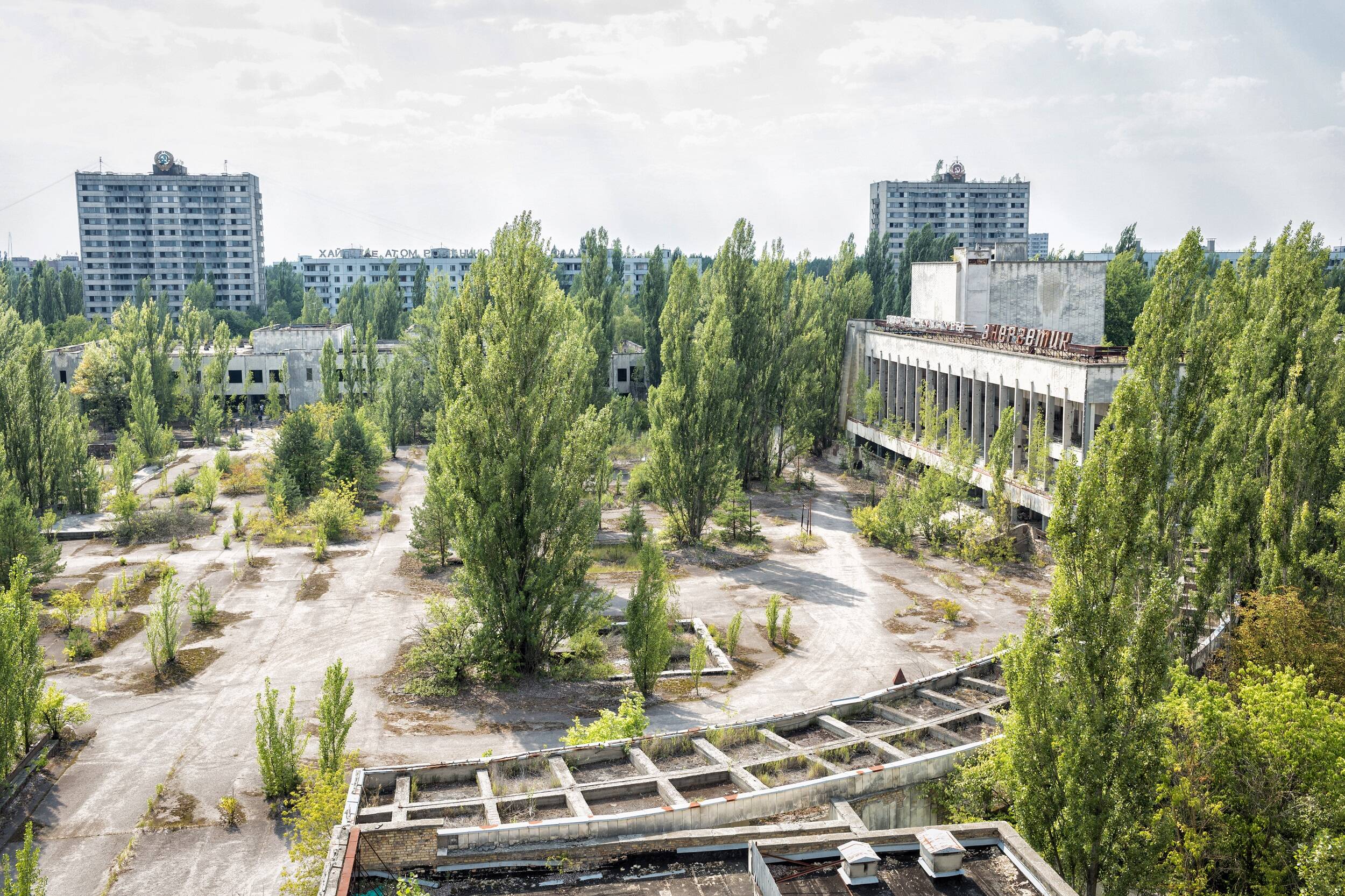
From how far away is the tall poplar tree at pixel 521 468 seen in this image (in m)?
23.4

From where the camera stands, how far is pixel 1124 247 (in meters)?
84.5

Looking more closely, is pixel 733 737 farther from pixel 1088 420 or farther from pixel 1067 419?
pixel 1067 419

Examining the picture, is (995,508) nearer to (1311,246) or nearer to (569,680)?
(1311,246)

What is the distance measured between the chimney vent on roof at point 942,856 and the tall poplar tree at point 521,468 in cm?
1291

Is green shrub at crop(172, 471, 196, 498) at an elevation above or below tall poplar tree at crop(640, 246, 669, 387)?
below

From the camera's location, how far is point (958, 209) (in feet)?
516

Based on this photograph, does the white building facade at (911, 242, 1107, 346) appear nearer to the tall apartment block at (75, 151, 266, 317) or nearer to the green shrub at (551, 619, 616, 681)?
the green shrub at (551, 619, 616, 681)

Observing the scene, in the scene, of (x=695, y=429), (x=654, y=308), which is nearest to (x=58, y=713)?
(x=695, y=429)

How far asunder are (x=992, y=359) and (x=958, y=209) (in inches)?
4926

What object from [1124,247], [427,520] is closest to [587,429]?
[427,520]

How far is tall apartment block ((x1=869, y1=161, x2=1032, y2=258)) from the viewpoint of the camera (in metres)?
156

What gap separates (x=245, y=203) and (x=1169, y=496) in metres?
129

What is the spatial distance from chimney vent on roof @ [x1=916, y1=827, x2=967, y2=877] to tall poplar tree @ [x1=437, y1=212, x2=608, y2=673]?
12.9m

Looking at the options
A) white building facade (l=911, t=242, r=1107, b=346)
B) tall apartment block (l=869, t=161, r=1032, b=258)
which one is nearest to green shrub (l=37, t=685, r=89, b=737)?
white building facade (l=911, t=242, r=1107, b=346)
